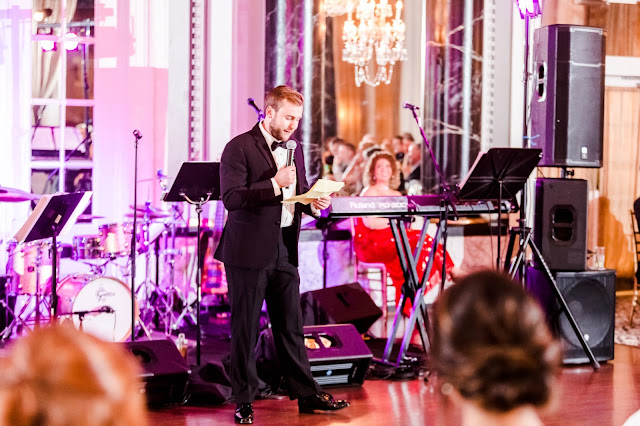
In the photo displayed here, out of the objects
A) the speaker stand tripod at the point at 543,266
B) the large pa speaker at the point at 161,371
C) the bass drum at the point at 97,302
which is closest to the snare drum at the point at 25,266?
the bass drum at the point at 97,302

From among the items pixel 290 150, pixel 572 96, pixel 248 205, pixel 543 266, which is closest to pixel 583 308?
pixel 543 266

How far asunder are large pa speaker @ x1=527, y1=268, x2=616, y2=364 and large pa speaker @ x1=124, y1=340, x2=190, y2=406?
8.59 ft

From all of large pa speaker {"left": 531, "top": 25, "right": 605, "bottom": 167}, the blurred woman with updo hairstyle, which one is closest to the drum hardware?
large pa speaker {"left": 531, "top": 25, "right": 605, "bottom": 167}

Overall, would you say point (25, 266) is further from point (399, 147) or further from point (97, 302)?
point (399, 147)

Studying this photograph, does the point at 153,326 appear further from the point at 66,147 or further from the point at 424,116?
the point at 424,116

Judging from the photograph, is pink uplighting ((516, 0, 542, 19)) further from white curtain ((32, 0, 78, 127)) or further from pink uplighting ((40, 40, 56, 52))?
pink uplighting ((40, 40, 56, 52))

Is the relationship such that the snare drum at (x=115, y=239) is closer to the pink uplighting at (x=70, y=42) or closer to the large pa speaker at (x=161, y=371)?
the large pa speaker at (x=161, y=371)

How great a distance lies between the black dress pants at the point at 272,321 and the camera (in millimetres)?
4367

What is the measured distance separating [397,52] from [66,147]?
148 inches

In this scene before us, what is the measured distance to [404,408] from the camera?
480cm

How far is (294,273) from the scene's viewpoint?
4.52m

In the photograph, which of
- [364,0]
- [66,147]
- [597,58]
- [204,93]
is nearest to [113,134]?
[66,147]

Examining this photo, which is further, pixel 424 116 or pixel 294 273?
pixel 424 116

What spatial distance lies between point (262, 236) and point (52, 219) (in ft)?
4.97
